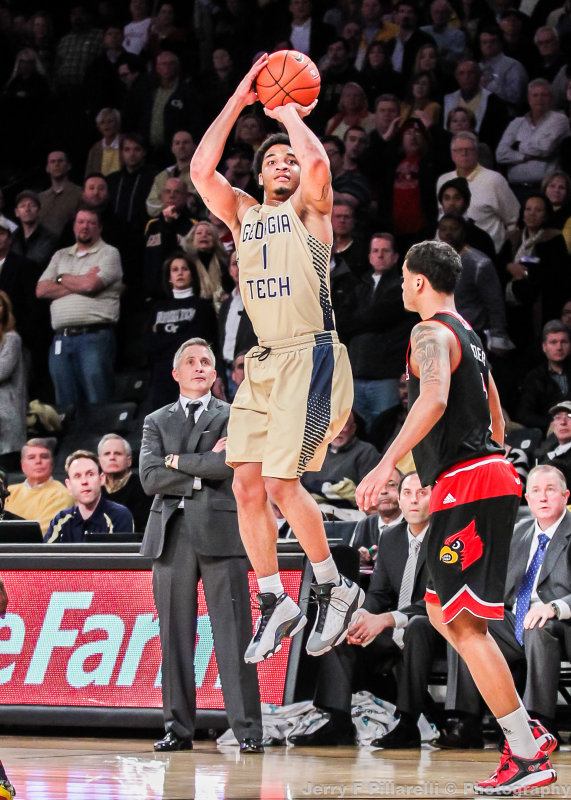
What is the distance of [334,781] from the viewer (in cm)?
568

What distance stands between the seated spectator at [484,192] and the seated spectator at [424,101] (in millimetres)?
1030

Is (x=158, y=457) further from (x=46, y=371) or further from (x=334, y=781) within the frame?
(x=46, y=371)

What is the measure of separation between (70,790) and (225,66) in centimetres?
1059

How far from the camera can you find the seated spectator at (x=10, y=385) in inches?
472

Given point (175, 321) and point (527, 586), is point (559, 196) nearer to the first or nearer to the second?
point (175, 321)

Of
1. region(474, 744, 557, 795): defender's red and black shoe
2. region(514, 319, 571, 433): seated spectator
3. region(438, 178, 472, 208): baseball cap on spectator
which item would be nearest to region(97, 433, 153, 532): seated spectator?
region(514, 319, 571, 433): seated spectator

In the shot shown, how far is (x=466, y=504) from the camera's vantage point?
5.23 meters

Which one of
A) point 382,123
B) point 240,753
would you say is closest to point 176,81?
point 382,123

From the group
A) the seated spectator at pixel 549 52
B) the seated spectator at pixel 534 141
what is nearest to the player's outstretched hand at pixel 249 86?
the seated spectator at pixel 534 141

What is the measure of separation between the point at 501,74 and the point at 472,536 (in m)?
8.71

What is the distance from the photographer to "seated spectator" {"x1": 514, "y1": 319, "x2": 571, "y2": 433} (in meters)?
10.0

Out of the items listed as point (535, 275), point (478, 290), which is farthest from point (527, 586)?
point (535, 275)

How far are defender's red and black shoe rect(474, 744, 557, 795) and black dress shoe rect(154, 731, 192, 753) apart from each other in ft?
7.61

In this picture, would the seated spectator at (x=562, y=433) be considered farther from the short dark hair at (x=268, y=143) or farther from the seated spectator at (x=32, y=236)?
the seated spectator at (x=32, y=236)
